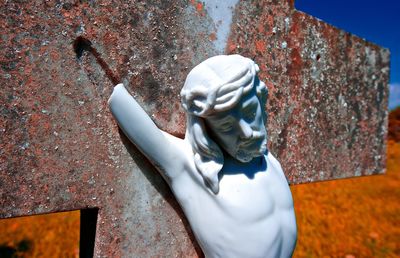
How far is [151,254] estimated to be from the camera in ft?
4.04

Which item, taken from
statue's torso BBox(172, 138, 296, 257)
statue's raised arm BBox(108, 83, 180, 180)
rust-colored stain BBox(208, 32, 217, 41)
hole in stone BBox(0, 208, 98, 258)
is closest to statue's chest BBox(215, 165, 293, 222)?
statue's torso BBox(172, 138, 296, 257)

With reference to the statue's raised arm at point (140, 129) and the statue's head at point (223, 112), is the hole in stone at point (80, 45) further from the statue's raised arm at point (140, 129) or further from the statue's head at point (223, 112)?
the statue's head at point (223, 112)

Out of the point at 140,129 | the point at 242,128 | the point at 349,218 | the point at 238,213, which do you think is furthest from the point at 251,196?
the point at 349,218

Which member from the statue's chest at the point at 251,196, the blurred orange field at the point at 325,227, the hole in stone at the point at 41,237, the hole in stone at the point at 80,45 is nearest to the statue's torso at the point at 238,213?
the statue's chest at the point at 251,196

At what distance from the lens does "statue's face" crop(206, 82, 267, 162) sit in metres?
1.10

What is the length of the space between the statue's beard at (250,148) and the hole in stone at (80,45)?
50 cm

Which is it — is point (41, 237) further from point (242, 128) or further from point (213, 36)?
point (242, 128)

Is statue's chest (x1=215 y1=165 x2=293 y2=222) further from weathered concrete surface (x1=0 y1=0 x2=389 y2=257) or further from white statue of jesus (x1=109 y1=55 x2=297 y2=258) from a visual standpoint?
weathered concrete surface (x1=0 y1=0 x2=389 y2=257)

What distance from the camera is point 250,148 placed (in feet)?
3.89

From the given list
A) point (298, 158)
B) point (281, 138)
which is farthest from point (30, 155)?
point (298, 158)

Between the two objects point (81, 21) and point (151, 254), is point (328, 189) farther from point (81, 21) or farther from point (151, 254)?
point (81, 21)

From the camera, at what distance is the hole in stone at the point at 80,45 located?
1.11m

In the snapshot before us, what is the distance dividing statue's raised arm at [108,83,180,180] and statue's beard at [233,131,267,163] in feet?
0.60

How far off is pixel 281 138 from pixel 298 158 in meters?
0.15
